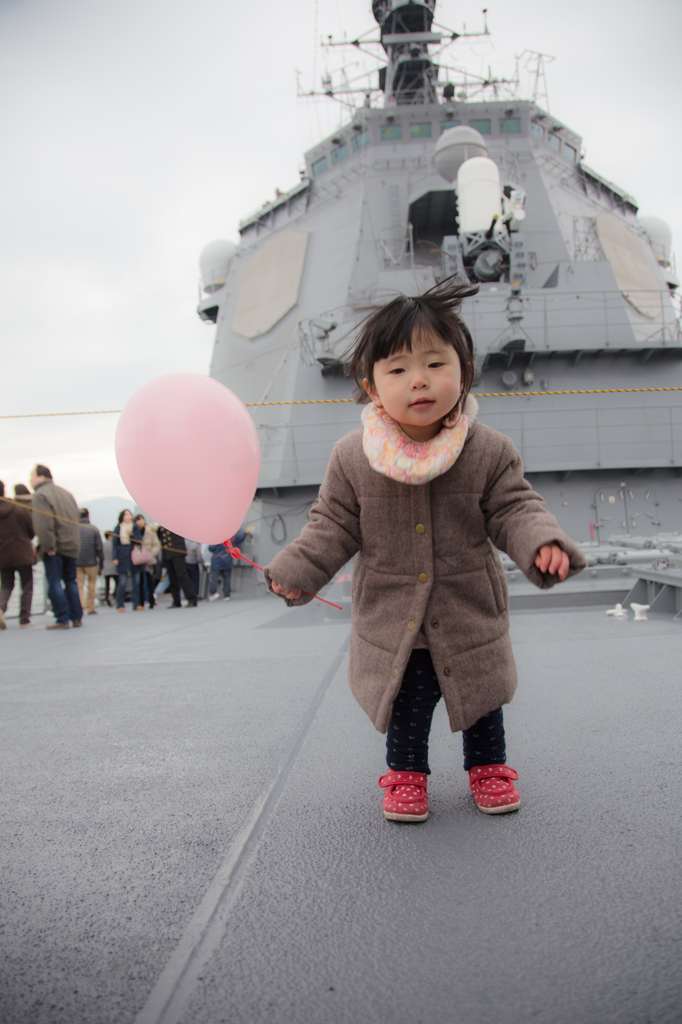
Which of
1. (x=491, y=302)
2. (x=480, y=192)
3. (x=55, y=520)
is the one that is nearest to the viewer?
(x=55, y=520)

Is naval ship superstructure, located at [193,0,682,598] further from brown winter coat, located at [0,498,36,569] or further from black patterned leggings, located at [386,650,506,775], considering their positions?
black patterned leggings, located at [386,650,506,775]

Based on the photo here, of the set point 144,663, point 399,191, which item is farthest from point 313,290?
point 144,663

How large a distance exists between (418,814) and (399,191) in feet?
33.7

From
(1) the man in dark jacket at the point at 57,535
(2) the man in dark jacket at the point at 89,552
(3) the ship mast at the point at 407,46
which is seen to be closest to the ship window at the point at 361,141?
(3) the ship mast at the point at 407,46

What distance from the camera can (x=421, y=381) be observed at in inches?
46.4

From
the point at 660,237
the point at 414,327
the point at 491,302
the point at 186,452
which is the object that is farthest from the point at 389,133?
the point at 414,327

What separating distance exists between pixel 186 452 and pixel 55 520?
4224 mm

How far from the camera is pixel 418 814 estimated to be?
121 centimetres

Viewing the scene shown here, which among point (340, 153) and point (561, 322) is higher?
point (340, 153)

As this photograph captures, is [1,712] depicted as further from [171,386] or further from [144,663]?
[171,386]

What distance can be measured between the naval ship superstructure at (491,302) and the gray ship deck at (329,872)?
5.42 metres

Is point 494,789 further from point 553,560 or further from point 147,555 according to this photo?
point 147,555

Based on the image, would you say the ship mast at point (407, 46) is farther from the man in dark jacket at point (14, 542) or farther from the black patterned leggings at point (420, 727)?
the black patterned leggings at point (420, 727)

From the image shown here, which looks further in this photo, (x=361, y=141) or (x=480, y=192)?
(x=361, y=141)
